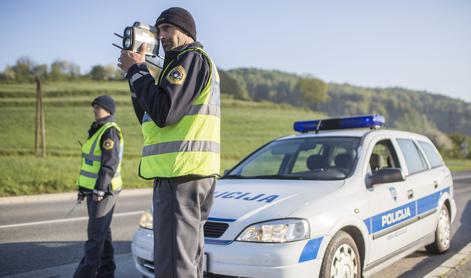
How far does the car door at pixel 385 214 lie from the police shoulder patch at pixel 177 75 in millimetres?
2372

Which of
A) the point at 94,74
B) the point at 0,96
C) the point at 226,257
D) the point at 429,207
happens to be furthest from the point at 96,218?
the point at 94,74

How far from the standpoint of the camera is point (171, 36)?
241 centimetres

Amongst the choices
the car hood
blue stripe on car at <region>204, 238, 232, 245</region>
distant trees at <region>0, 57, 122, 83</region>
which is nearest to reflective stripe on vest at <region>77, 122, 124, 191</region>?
the car hood

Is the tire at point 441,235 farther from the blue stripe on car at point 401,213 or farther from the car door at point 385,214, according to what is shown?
the car door at point 385,214

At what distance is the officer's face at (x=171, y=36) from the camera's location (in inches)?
94.7

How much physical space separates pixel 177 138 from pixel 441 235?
459 centimetres

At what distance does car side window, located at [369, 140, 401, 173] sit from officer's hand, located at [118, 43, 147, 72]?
3.18 meters

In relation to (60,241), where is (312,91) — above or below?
above

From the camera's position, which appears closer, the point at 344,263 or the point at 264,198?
the point at 344,263

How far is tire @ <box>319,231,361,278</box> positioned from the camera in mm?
3238

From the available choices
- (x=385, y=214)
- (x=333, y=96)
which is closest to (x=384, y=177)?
(x=385, y=214)

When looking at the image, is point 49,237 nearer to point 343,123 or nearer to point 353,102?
point 343,123

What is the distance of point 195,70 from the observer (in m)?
2.26

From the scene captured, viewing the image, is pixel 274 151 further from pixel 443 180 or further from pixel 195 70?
pixel 195 70
